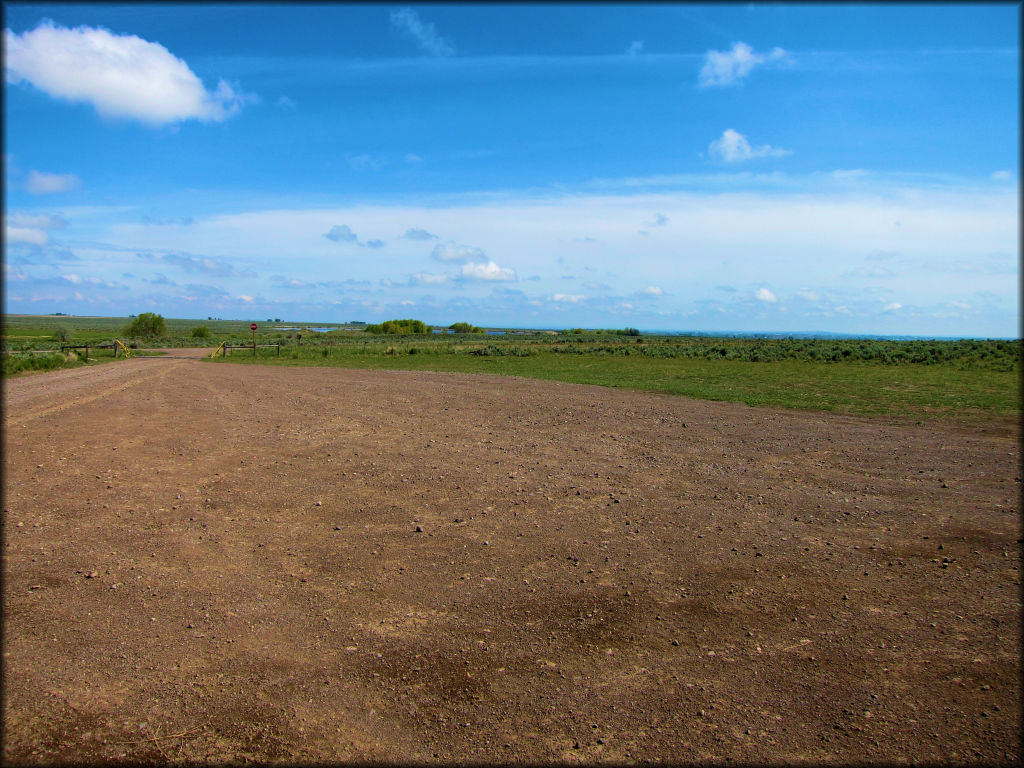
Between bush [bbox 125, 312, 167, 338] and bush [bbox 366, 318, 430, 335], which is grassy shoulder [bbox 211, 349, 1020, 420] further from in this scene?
bush [bbox 366, 318, 430, 335]

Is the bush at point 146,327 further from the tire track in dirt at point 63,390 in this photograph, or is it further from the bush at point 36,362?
the tire track in dirt at point 63,390

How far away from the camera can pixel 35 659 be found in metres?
3.71

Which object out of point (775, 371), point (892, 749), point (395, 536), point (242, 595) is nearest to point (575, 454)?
point (395, 536)

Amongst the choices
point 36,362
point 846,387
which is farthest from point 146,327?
point 846,387

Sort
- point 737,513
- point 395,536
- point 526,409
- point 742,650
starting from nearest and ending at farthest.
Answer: point 742,650 < point 395,536 < point 737,513 < point 526,409

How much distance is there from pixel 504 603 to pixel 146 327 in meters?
70.7

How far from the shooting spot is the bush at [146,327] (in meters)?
63.1

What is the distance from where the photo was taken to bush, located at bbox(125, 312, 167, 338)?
6306 cm

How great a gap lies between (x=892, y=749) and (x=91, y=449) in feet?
33.4

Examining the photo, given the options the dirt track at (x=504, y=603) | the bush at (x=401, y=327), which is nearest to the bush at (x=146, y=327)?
the bush at (x=401, y=327)

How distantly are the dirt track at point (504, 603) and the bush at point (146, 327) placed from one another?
204ft

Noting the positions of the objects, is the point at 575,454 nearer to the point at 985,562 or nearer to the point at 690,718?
the point at 985,562

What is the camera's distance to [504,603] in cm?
465

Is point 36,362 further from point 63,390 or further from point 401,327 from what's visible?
point 401,327
